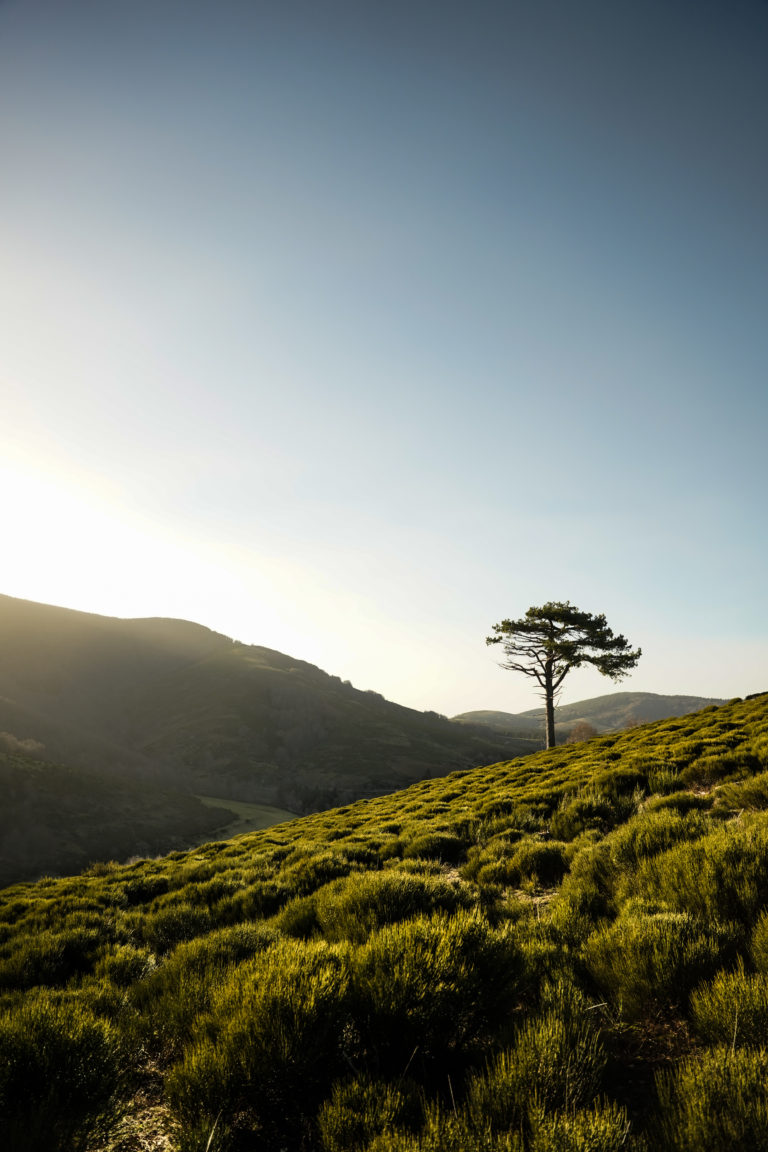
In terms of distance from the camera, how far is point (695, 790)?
9.95m

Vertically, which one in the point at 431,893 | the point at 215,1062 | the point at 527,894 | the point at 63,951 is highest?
the point at 215,1062

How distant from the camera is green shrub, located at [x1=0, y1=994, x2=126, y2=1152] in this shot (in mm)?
2547

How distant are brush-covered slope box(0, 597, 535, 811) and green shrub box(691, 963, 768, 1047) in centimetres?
8465

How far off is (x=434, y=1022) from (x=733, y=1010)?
5.66ft

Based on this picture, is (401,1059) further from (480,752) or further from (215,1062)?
(480,752)

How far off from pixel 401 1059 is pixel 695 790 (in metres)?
9.39

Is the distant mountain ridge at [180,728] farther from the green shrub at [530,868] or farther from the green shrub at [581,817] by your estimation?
the green shrub at [530,868]

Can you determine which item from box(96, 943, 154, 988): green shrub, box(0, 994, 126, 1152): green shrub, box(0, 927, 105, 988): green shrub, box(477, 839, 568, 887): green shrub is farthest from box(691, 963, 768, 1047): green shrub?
box(0, 927, 105, 988): green shrub

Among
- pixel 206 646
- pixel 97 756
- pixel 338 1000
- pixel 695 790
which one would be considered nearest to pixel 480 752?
pixel 97 756

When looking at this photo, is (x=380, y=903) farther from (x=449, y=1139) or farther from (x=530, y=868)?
(x=449, y=1139)

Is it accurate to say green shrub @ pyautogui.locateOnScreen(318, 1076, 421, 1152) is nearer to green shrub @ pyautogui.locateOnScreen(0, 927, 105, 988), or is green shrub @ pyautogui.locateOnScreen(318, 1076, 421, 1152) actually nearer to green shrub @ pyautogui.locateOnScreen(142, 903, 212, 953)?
green shrub @ pyautogui.locateOnScreen(0, 927, 105, 988)

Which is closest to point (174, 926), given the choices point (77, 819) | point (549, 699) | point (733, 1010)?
point (733, 1010)

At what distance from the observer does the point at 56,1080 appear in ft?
9.48

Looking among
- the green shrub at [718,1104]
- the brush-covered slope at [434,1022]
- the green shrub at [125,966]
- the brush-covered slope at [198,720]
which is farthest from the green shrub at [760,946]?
the brush-covered slope at [198,720]
